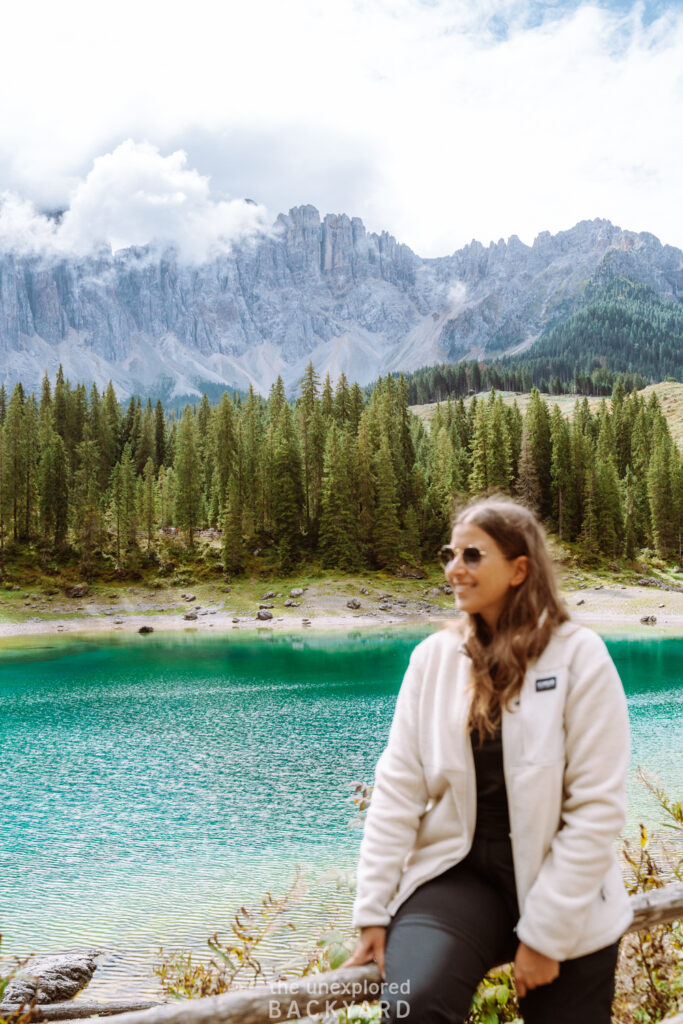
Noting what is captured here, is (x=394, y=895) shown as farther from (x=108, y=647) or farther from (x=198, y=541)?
(x=198, y=541)

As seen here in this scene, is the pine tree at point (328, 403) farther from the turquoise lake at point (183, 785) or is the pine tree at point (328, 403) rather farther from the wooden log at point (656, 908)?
the wooden log at point (656, 908)

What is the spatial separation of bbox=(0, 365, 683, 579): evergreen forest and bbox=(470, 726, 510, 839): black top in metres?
58.1

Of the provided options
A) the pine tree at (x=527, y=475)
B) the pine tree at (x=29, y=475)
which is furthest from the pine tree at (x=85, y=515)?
the pine tree at (x=527, y=475)

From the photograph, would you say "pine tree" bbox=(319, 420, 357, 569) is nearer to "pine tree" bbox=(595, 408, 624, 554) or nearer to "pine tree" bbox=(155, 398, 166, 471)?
"pine tree" bbox=(595, 408, 624, 554)

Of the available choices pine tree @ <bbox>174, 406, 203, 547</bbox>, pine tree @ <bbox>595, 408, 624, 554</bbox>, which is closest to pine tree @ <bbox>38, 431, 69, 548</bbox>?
pine tree @ <bbox>174, 406, 203, 547</bbox>

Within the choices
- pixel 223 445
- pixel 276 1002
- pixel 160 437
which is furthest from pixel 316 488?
pixel 276 1002

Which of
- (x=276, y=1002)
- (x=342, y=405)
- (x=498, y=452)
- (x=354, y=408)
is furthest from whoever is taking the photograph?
(x=342, y=405)

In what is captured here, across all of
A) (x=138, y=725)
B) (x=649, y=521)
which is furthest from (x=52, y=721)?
(x=649, y=521)

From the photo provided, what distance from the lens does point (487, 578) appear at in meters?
3.26

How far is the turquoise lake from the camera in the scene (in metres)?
10.7

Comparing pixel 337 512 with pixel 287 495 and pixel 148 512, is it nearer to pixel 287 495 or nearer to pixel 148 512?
pixel 287 495

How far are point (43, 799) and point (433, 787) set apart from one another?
17.0 m

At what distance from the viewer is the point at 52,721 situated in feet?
83.9

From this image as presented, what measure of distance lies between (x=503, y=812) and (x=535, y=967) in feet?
1.85
